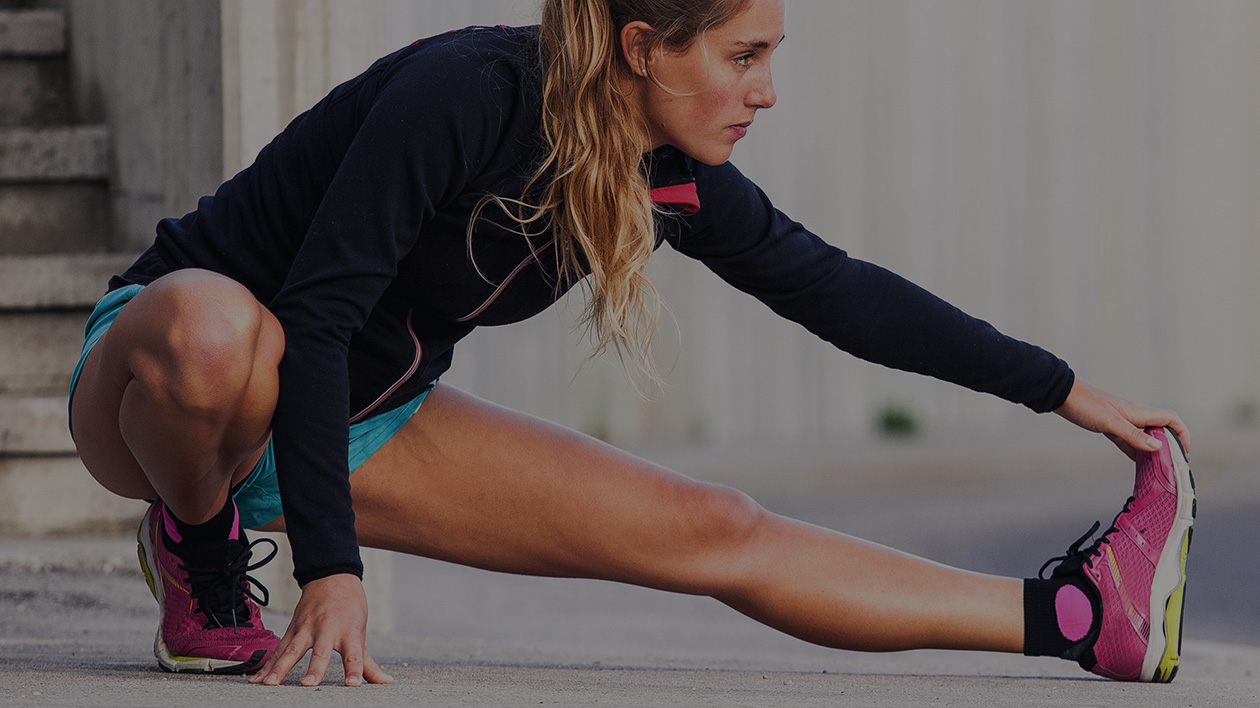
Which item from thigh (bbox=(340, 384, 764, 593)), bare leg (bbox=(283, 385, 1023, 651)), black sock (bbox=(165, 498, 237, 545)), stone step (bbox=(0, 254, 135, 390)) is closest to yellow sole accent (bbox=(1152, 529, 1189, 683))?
bare leg (bbox=(283, 385, 1023, 651))

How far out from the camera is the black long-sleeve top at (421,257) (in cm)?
132

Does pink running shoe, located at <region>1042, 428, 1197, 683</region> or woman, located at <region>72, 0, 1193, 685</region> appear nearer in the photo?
woman, located at <region>72, 0, 1193, 685</region>

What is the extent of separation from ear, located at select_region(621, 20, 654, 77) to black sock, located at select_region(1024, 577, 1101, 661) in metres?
0.87

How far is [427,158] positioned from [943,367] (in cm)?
80

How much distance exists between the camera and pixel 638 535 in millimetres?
1725

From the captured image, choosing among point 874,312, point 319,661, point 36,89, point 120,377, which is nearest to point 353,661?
point 319,661

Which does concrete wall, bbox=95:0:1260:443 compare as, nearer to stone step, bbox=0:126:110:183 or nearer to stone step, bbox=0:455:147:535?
stone step, bbox=0:126:110:183

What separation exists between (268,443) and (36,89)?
206cm

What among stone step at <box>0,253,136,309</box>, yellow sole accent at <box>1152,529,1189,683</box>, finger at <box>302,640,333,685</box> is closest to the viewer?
finger at <box>302,640,333,685</box>

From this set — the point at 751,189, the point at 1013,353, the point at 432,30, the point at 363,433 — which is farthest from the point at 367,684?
the point at 432,30

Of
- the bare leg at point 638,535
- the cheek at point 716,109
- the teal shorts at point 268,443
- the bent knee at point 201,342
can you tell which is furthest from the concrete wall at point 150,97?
the cheek at point 716,109

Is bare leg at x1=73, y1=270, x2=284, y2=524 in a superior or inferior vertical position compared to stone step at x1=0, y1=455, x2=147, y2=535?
superior

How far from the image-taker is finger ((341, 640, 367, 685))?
1256mm

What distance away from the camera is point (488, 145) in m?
1.43
